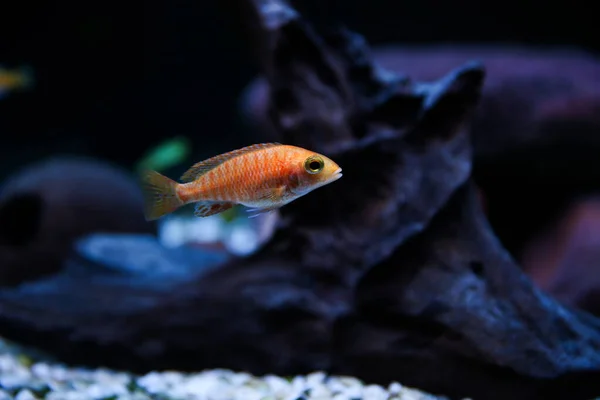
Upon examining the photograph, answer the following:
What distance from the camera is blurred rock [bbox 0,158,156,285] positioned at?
5.58 m

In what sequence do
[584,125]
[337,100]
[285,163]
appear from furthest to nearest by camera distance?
[584,125], [337,100], [285,163]

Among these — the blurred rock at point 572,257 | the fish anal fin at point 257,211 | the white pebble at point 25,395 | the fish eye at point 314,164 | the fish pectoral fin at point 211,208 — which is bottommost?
the white pebble at point 25,395

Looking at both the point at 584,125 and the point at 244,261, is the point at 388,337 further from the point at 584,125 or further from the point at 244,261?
the point at 584,125

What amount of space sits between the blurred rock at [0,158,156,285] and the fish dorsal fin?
452 cm

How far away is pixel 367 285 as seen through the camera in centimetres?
301

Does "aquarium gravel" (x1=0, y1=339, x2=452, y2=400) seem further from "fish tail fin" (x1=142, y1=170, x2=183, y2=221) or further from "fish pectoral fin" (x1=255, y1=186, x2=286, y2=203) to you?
"fish pectoral fin" (x1=255, y1=186, x2=286, y2=203)

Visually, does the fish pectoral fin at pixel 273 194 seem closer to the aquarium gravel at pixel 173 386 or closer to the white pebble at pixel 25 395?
the aquarium gravel at pixel 173 386

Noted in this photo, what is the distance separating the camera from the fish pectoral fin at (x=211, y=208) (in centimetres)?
172

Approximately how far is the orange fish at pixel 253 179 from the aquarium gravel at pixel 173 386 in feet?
4.81

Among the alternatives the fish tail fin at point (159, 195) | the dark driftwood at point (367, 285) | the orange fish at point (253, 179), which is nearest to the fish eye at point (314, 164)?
the orange fish at point (253, 179)

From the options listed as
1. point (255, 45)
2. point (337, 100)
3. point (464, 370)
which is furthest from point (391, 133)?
point (464, 370)

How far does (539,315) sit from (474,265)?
1.49 ft

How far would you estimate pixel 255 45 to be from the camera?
3512 mm

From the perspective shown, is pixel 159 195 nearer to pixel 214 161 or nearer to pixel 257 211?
pixel 214 161
